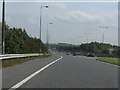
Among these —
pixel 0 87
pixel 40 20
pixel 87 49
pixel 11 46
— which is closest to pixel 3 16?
pixel 0 87

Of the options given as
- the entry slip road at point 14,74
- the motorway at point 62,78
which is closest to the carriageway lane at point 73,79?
the motorway at point 62,78

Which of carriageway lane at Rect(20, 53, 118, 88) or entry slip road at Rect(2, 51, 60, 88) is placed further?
entry slip road at Rect(2, 51, 60, 88)

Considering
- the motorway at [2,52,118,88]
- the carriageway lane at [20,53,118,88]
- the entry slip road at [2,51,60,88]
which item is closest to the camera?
the carriageway lane at [20,53,118,88]

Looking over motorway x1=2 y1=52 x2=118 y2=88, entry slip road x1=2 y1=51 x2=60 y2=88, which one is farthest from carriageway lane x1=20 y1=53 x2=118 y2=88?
entry slip road x1=2 y1=51 x2=60 y2=88

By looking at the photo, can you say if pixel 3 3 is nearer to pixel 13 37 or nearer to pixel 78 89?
pixel 78 89

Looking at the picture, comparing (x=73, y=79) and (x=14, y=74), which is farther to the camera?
(x=14, y=74)

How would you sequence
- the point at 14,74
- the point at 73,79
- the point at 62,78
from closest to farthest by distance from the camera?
1. the point at 73,79
2. the point at 62,78
3. the point at 14,74

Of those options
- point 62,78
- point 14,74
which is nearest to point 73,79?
point 62,78

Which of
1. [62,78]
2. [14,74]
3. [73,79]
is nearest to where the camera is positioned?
[73,79]

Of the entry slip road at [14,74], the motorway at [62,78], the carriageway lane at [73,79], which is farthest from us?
the entry slip road at [14,74]

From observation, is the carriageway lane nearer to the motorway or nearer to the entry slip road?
the motorway

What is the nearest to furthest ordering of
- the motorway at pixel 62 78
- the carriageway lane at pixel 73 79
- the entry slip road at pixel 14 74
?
the carriageway lane at pixel 73 79 < the motorway at pixel 62 78 < the entry slip road at pixel 14 74

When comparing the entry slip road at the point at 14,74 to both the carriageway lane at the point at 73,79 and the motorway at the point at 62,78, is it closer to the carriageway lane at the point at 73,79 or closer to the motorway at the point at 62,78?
the motorway at the point at 62,78

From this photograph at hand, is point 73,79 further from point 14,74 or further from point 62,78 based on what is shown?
point 14,74
